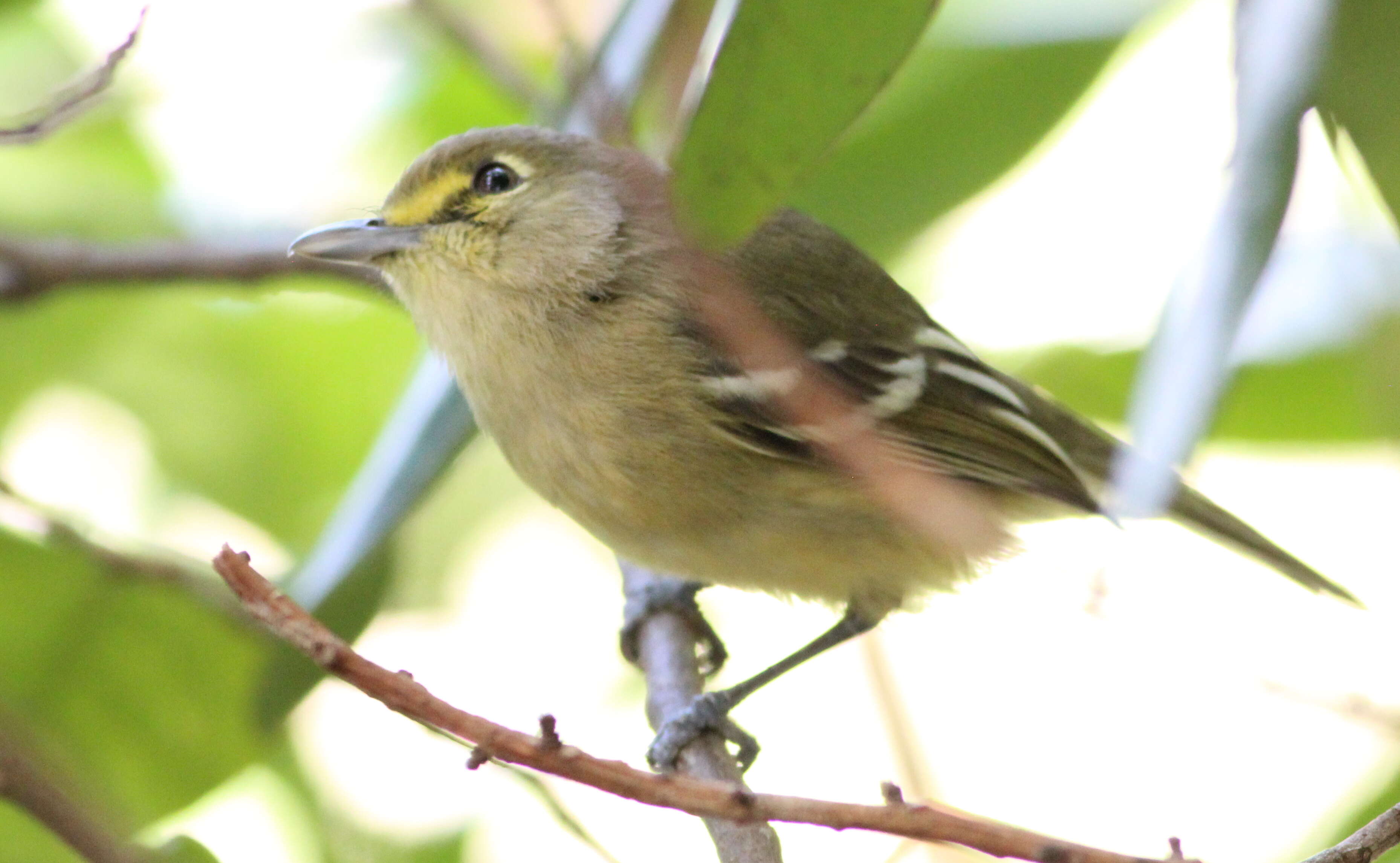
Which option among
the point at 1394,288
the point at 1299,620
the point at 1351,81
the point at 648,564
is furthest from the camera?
the point at 1299,620

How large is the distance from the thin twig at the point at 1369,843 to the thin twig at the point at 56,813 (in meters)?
1.20

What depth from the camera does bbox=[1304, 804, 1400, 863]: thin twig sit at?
1.26 meters

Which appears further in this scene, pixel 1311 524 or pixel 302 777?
pixel 1311 524

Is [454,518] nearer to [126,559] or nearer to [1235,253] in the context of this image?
[126,559]

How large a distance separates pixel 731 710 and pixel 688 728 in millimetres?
161

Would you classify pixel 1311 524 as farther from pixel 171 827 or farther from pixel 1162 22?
pixel 171 827

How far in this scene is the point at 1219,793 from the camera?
345 centimetres

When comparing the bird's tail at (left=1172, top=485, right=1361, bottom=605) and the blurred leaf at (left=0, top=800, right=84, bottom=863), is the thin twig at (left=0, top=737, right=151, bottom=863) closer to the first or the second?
the blurred leaf at (left=0, top=800, right=84, bottom=863)

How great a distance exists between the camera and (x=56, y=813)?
1.51 m

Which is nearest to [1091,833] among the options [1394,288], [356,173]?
[1394,288]

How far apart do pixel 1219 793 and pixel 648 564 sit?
1.85 metres

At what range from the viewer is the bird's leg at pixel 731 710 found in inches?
86.0

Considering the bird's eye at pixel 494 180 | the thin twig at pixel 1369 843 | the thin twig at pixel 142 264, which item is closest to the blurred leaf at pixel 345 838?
the thin twig at pixel 142 264

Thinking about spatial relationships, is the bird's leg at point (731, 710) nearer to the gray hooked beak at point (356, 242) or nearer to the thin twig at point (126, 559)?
A: the thin twig at point (126, 559)
